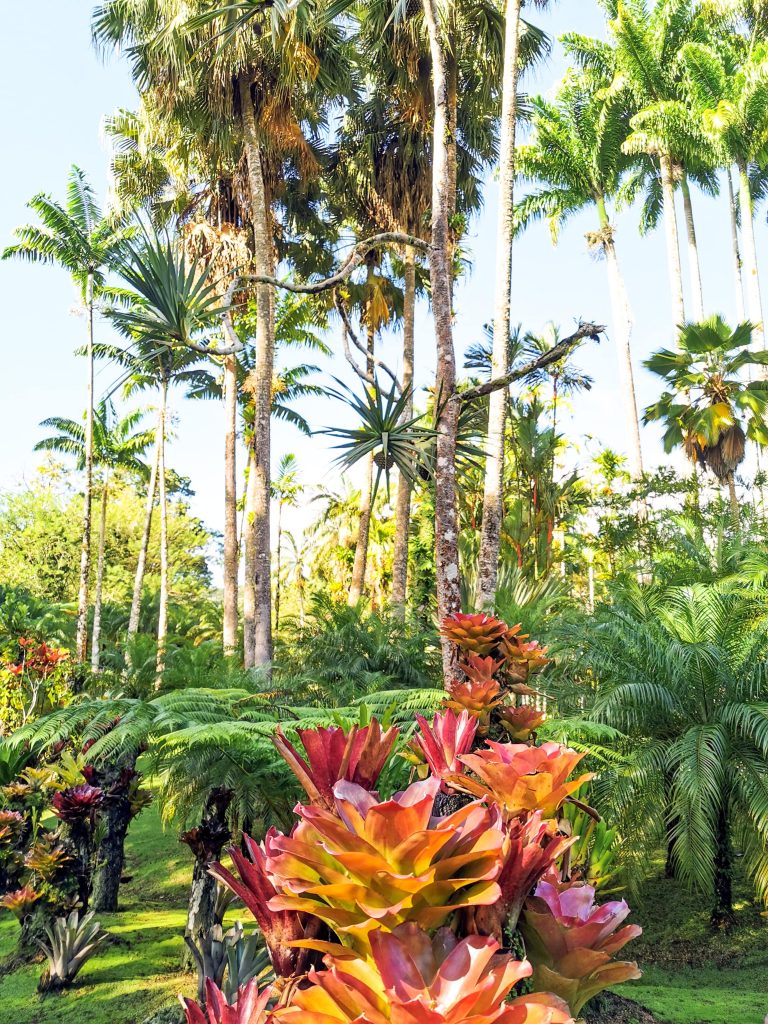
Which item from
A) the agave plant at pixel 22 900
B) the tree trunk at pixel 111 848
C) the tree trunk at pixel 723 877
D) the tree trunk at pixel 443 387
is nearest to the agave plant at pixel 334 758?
the agave plant at pixel 22 900

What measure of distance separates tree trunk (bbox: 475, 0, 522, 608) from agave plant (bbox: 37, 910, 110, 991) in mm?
4804

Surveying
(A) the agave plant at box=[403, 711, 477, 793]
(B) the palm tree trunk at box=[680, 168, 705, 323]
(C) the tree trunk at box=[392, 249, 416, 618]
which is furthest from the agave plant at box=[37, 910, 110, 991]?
(B) the palm tree trunk at box=[680, 168, 705, 323]

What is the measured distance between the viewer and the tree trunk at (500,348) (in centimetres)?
880

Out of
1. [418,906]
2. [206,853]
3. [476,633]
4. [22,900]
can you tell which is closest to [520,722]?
[476,633]

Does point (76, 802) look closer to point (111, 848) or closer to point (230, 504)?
point (111, 848)

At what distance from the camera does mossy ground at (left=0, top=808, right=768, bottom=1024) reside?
3.71 metres

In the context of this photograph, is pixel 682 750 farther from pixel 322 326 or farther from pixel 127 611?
pixel 127 611

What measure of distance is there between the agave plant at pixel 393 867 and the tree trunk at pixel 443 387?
5752 millimetres

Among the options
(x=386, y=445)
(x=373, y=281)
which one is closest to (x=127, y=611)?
(x=373, y=281)

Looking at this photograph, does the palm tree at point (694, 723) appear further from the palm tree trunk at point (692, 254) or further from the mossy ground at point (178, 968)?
the palm tree trunk at point (692, 254)

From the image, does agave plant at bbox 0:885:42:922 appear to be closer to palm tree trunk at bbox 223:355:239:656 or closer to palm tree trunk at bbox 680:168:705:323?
palm tree trunk at bbox 223:355:239:656

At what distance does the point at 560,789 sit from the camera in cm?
115

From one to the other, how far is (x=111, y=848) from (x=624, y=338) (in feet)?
70.8

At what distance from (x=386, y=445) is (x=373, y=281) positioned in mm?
13237
